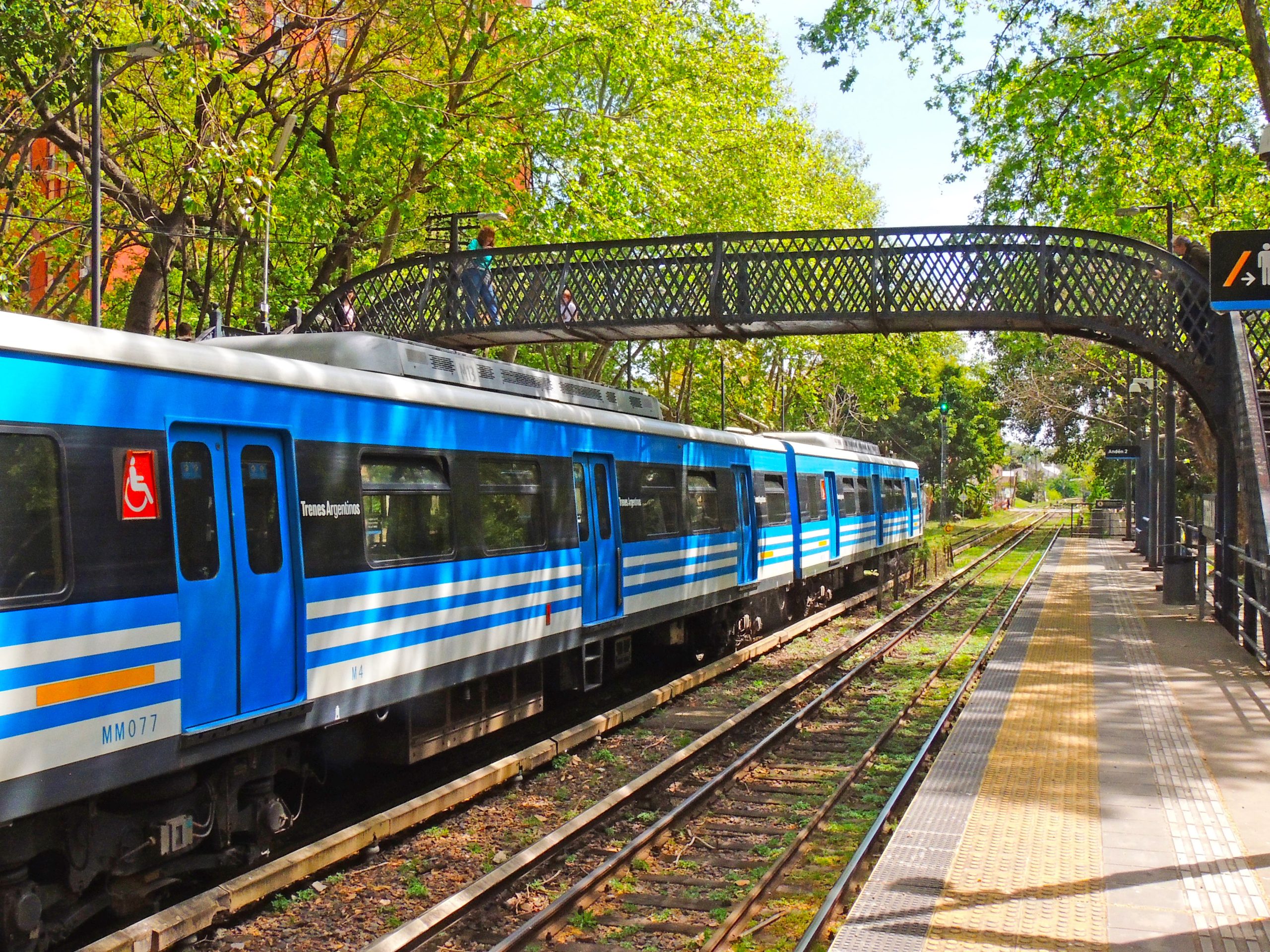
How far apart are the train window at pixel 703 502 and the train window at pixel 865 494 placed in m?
9.53

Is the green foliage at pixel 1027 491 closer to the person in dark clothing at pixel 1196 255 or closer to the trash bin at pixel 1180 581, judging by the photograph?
the trash bin at pixel 1180 581

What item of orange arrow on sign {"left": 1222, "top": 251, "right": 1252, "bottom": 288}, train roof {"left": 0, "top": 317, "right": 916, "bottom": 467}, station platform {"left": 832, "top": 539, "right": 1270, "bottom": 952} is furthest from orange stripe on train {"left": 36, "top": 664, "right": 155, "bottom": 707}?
orange arrow on sign {"left": 1222, "top": 251, "right": 1252, "bottom": 288}

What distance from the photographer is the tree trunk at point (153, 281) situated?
15.2 meters

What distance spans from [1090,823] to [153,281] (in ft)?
44.9

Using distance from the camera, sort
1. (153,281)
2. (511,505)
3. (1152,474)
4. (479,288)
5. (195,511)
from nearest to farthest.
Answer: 1. (195,511)
2. (511,505)
3. (153,281)
4. (479,288)
5. (1152,474)

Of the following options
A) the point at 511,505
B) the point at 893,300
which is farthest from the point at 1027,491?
the point at 511,505

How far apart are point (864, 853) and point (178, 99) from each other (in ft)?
64.9

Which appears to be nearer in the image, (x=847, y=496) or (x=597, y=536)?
(x=597, y=536)

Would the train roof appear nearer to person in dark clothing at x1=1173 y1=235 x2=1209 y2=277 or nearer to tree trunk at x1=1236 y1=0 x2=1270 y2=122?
person in dark clothing at x1=1173 y1=235 x2=1209 y2=277

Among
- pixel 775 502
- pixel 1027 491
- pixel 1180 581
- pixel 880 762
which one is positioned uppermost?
pixel 1027 491

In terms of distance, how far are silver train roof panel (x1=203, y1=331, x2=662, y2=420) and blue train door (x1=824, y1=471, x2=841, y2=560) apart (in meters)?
10.6

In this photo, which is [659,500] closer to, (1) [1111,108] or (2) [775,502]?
(2) [775,502]

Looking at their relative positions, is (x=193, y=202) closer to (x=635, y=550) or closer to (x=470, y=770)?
(x=635, y=550)

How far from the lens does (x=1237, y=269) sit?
8.45 metres
